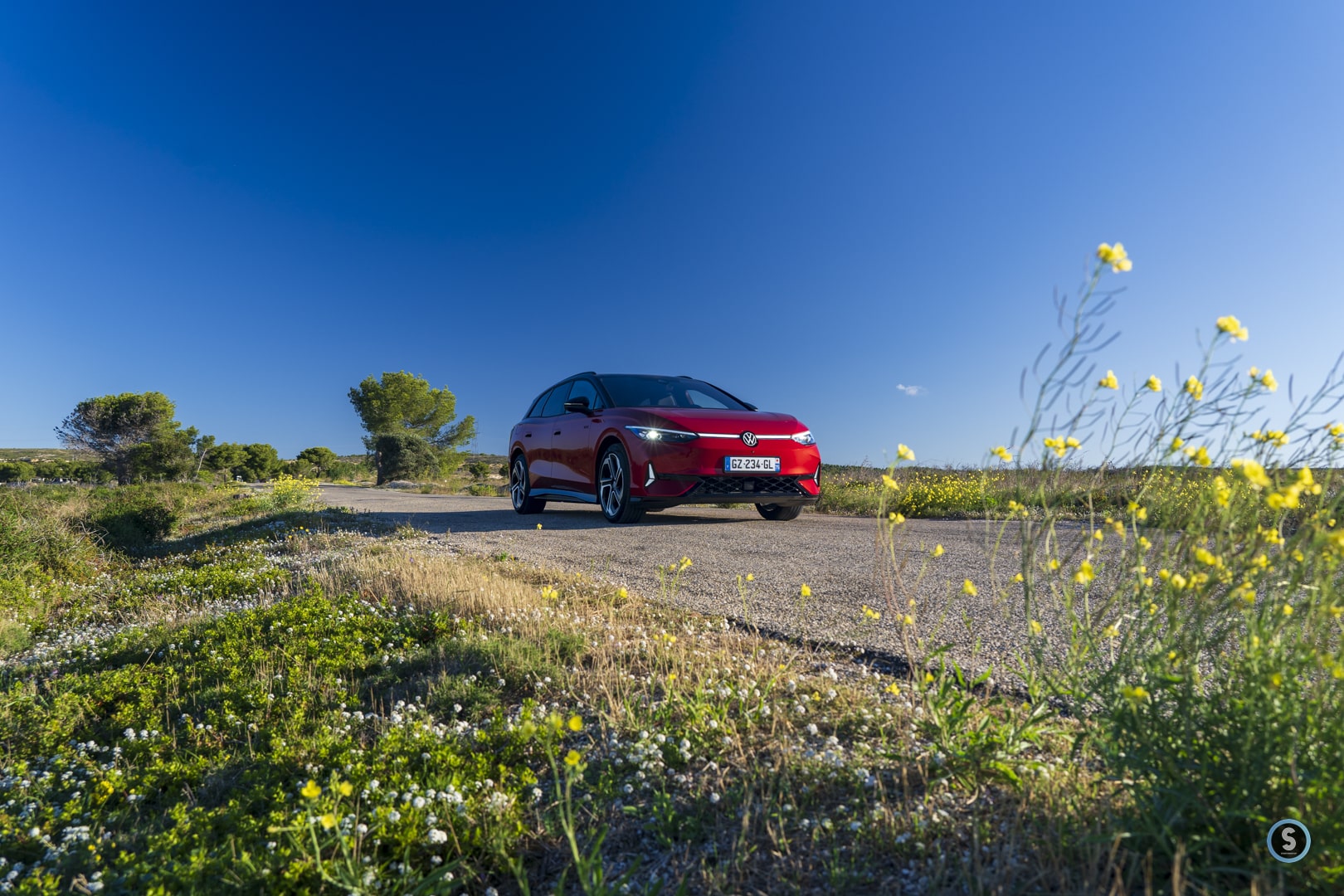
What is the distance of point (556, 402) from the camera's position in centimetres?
988

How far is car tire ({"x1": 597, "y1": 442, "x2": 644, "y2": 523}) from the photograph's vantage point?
7.44 metres

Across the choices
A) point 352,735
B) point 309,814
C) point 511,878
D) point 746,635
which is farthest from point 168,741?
point 746,635

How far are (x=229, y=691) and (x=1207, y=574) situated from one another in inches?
147

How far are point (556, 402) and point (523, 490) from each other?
5.10 feet

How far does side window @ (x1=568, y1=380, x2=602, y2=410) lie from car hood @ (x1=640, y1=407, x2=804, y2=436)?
4.15ft

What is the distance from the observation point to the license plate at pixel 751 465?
23.1 feet

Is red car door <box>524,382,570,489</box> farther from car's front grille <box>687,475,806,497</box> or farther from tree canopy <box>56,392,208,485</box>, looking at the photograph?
tree canopy <box>56,392,208,485</box>

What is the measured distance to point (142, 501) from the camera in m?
11.2

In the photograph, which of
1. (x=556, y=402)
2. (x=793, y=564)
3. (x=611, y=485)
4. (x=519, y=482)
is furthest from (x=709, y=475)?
(x=519, y=482)

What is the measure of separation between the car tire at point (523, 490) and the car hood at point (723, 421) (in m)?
3.53

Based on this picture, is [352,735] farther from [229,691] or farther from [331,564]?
[331,564]

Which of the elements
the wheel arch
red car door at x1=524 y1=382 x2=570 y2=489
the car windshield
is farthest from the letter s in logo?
red car door at x1=524 y1=382 x2=570 y2=489

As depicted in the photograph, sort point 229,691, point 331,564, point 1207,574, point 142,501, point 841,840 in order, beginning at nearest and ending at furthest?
point 1207,574 → point 841,840 → point 229,691 → point 331,564 → point 142,501

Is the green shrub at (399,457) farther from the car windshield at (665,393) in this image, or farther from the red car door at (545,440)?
the car windshield at (665,393)
